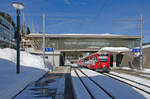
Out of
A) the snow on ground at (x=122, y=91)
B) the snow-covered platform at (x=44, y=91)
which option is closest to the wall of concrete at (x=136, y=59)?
the snow on ground at (x=122, y=91)

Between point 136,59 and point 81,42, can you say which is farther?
point 81,42

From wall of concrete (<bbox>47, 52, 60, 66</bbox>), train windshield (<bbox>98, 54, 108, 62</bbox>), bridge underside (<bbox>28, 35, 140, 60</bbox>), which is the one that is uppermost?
bridge underside (<bbox>28, 35, 140, 60</bbox>)

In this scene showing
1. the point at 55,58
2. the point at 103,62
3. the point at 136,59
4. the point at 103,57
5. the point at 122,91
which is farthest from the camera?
the point at 55,58

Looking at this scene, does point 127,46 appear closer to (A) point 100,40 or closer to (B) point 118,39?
(B) point 118,39

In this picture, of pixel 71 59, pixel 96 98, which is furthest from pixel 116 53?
pixel 71 59

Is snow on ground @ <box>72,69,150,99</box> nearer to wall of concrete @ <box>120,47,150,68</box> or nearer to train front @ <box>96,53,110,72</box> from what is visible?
train front @ <box>96,53,110,72</box>

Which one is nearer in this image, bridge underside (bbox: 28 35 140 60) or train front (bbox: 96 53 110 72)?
train front (bbox: 96 53 110 72)

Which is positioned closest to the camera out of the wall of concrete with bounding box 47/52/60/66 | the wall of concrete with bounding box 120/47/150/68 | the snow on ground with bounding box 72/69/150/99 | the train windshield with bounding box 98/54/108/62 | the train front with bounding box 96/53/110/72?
the snow on ground with bounding box 72/69/150/99

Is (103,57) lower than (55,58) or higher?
higher

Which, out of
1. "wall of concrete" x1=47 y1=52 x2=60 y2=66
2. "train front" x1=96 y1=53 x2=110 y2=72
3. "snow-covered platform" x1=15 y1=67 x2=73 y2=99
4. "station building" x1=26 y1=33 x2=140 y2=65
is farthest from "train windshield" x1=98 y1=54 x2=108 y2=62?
"station building" x1=26 y1=33 x2=140 y2=65

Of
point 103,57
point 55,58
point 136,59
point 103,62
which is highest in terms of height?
point 103,57

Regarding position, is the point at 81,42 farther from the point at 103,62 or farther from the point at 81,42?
the point at 103,62

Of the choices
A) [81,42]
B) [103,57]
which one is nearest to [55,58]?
[81,42]

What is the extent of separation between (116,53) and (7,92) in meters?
39.7
